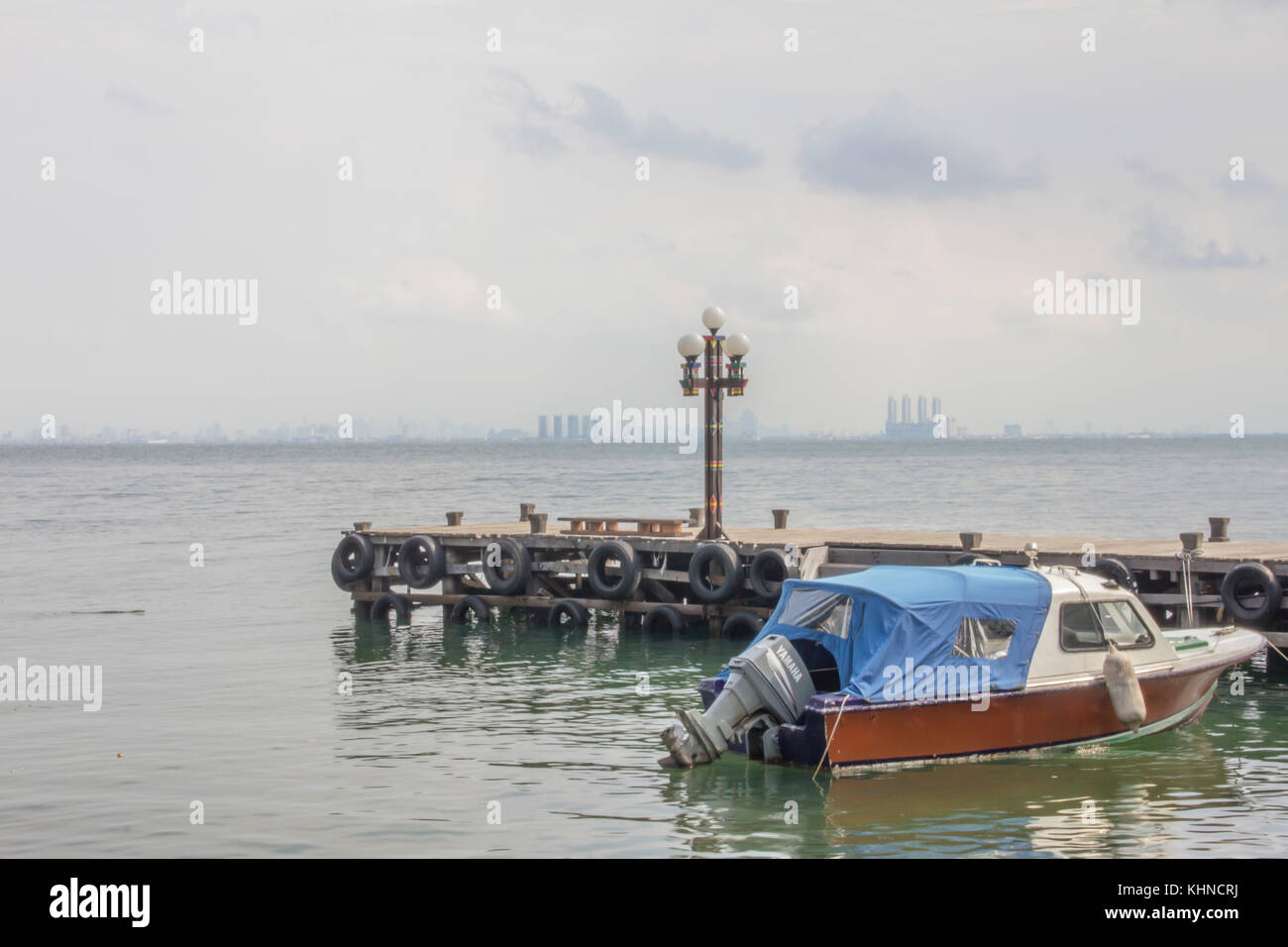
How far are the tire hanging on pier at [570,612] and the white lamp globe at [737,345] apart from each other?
246 inches

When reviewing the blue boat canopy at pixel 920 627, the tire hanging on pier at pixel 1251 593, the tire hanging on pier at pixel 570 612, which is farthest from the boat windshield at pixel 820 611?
the tire hanging on pier at pixel 570 612

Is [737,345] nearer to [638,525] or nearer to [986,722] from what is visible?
[638,525]

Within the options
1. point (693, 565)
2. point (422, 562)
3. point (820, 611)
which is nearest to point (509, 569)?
point (422, 562)

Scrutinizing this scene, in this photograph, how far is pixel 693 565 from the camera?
87.1 feet

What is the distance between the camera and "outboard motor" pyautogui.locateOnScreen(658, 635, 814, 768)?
15805 millimetres

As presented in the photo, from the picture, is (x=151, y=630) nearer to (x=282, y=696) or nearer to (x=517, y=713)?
(x=282, y=696)

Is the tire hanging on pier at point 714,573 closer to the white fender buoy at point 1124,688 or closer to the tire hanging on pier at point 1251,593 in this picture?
the tire hanging on pier at point 1251,593

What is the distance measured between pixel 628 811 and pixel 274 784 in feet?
14.7

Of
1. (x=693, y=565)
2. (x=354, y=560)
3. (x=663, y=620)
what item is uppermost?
(x=693, y=565)

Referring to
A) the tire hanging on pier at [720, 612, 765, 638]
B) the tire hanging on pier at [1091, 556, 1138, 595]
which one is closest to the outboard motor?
the tire hanging on pier at [1091, 556, 1138, 595]

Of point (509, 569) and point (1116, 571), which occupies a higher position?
point (1116, 571)

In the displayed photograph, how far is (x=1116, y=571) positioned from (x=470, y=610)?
14118mm
